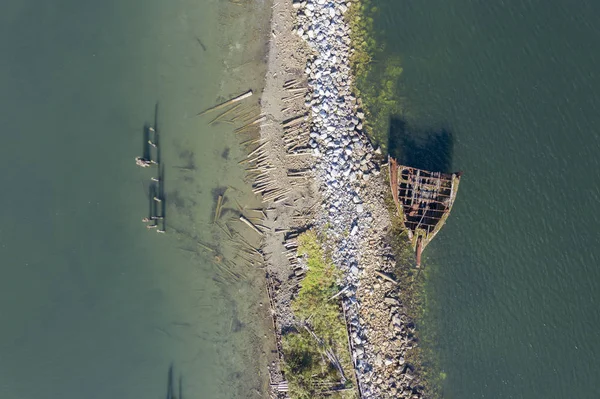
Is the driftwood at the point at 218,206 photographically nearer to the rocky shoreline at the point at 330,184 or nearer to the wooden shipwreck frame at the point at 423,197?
the rocky shoreline at the point at 330,184

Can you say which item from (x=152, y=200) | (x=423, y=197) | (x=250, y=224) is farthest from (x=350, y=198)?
(x=152, y=200)

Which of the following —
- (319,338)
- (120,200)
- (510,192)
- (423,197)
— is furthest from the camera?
(510,192)

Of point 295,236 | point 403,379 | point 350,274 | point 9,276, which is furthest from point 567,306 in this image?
point 9,276

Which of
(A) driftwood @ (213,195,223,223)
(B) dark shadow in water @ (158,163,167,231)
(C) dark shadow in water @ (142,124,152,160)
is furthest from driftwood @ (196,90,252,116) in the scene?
(A) driftwood @ (213,195,223,223)

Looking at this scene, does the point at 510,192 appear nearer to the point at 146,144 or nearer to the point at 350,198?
the point at 350,198

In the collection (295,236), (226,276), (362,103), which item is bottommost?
(226,276)

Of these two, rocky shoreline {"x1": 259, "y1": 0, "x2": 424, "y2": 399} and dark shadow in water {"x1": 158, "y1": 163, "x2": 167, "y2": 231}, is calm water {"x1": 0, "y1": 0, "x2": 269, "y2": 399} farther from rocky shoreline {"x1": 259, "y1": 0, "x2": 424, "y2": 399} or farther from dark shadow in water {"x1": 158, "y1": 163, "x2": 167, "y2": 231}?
rocky shoreline {"x1": 259, "y1": 0, "x2": 424, "y2": 399}

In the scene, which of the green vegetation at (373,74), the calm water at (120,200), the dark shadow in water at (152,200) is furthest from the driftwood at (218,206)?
the green vegetation at (373,74)

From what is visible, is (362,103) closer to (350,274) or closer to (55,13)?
(350,274)
